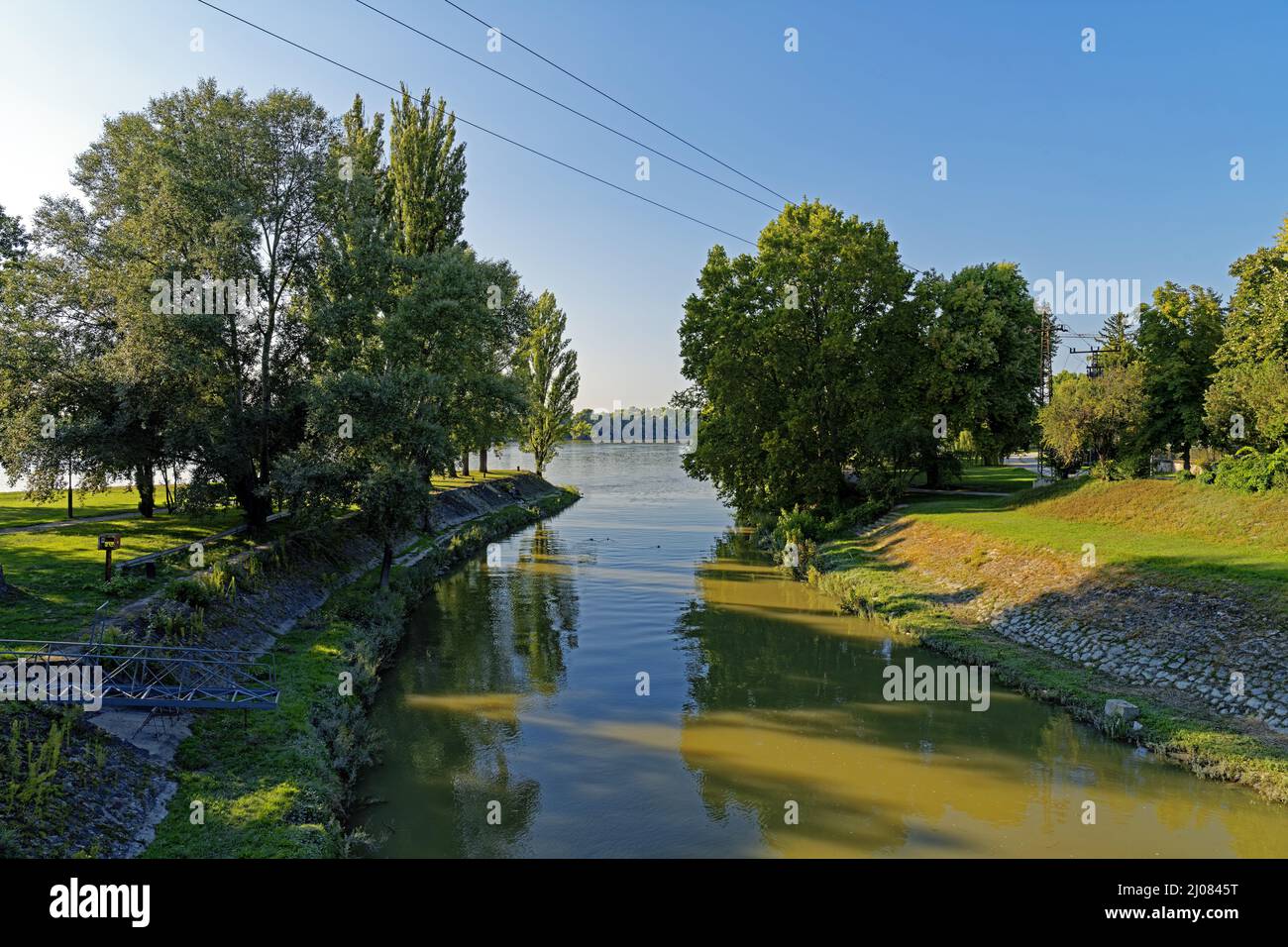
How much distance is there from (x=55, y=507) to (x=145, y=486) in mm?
8019

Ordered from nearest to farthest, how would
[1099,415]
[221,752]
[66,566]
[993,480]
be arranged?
[221,752] → [66,566] → [1099,415] → [993,480]

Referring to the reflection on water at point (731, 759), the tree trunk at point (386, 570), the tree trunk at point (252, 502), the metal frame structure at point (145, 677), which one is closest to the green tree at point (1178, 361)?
the reflection on water at point (731, 759)

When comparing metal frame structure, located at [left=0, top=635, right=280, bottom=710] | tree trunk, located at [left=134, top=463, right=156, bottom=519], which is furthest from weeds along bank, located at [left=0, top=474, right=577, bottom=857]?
tree trunk, located at [left=134, top=463, right=156, bottom=519]

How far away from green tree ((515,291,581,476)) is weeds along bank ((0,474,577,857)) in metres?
53.8

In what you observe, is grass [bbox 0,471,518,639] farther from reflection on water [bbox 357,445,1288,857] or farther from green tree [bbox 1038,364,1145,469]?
green tree [bbox 1038,364,1145,469]

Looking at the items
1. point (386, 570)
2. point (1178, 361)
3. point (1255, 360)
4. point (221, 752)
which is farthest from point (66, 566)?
point (1178, 361)

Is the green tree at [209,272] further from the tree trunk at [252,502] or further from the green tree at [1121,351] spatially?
the green tree at [1121,351]

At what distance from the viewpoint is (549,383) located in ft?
257

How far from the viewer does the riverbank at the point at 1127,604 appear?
14984 mm

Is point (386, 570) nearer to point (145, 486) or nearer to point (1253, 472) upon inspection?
point (145, 486)

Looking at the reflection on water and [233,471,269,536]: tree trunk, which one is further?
[233,471,269,536]: tree trunk

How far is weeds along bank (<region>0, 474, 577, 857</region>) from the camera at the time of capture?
10.2 m
